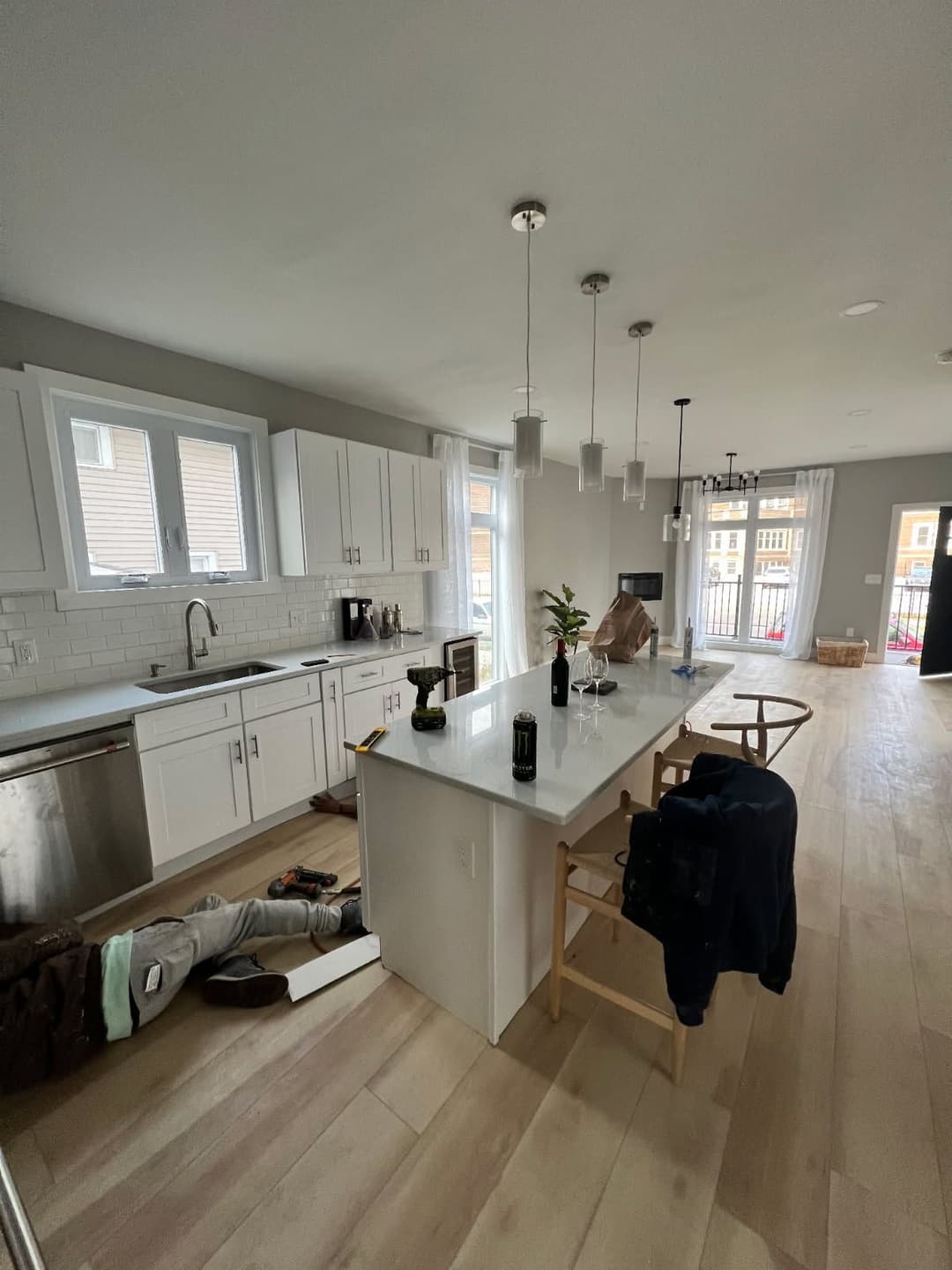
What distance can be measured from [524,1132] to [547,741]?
107 cm

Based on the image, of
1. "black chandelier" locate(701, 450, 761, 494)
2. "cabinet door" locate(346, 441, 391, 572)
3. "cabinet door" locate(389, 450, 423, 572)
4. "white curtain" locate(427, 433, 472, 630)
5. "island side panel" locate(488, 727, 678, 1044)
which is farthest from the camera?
"black chandelier" locate(701, 450, 761, 494)

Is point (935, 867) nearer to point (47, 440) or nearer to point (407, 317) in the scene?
point (407, 317)

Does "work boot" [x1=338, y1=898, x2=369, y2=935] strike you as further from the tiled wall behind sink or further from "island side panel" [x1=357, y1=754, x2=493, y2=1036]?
the tiled wall behind sink

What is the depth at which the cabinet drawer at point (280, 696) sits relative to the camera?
103 inches

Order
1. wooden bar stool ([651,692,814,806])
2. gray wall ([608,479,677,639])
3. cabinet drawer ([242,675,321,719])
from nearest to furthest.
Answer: wooden bar stool ([651,692,814,806]), cabinet drawer ([242,675,321,719]), gray wall ([608,479,677,639])

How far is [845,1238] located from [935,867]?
6.47ft

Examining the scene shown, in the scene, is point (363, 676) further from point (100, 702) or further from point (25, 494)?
point (25, 494)

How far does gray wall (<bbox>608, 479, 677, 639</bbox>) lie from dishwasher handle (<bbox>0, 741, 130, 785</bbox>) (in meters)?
7.00

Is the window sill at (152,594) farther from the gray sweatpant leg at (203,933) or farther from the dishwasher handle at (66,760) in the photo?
the gray sweatpant leg at (203,933)

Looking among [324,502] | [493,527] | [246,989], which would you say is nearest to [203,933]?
[246,989]

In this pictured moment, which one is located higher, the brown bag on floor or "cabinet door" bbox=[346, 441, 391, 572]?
"cabinet door" bbox=[346, 441, 391, 572]

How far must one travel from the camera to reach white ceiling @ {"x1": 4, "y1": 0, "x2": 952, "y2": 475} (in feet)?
3.61

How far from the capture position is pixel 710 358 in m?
2.98

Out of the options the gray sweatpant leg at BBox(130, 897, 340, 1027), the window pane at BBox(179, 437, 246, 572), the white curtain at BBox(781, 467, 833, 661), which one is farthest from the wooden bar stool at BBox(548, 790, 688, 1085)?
the white curtain at BBox(781, 467, 833, 661)
